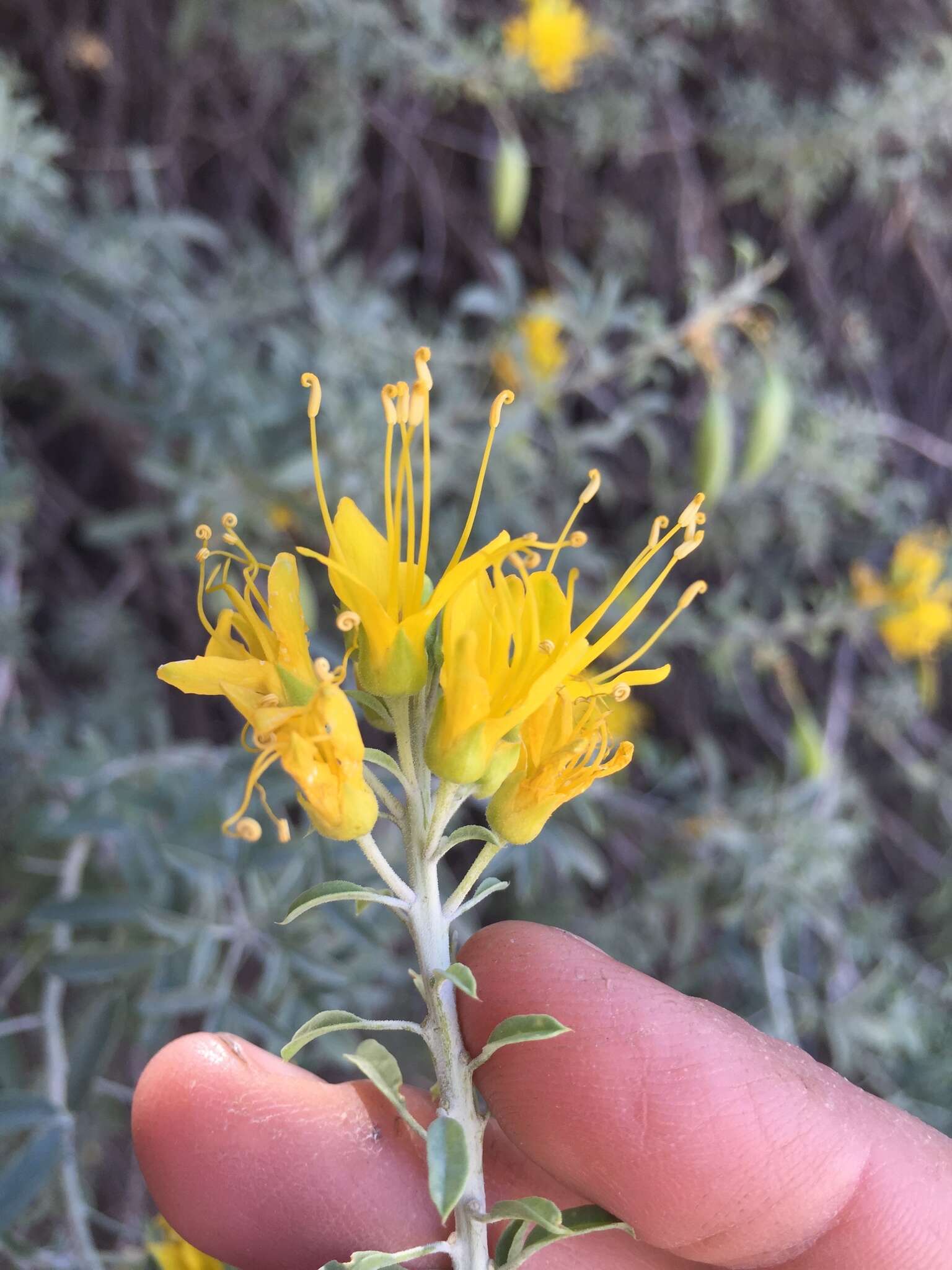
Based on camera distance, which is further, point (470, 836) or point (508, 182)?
point (508, 182)

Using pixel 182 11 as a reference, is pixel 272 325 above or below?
below

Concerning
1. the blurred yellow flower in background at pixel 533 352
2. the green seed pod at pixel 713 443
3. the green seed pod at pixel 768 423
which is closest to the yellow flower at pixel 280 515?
the blurred yellow flower in background at pixel 533 352

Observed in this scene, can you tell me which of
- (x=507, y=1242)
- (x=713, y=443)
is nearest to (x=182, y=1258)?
(x=507, y=1242)

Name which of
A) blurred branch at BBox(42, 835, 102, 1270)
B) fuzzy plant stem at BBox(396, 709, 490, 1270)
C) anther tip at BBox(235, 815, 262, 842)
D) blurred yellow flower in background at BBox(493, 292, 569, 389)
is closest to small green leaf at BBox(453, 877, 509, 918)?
fuzzy plant stem at BBox(396, 709, 490, 1270)

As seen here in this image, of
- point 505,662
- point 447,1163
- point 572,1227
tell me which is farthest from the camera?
point 572,1227

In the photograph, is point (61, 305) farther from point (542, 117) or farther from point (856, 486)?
point (856, 486)

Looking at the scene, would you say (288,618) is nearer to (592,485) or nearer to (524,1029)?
(592,485)

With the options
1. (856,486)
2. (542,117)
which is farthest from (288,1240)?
(542,117)

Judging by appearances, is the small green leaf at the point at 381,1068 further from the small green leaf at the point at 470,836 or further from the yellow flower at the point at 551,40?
the yellow flower at the point at 551,40
